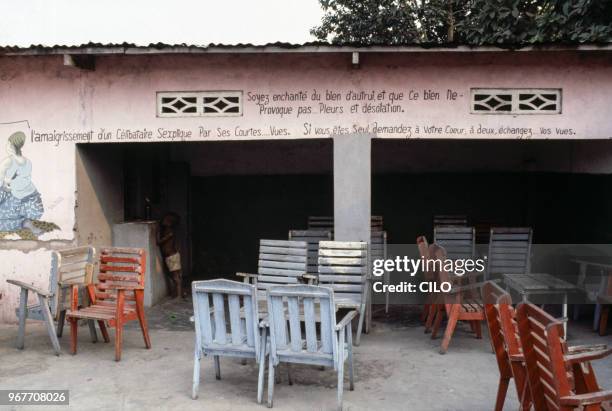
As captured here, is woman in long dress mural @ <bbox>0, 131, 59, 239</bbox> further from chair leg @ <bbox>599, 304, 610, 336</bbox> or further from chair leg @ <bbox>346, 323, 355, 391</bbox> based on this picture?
chair leg @ <bbox>599, 304, 610, 336</bbox>

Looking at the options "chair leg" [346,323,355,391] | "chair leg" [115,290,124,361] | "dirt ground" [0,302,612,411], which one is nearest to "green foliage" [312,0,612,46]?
"dirt ground" [0,302,612,411]

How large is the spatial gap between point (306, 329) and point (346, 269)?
2475 millimetres

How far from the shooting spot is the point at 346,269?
277 inches

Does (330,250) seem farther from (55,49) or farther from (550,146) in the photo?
(550,146)

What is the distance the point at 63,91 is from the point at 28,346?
3121mm

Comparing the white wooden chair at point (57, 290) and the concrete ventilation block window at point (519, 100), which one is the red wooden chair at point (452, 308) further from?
the white wooden chair at point (57, 290)

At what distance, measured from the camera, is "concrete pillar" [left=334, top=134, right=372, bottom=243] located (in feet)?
24.2

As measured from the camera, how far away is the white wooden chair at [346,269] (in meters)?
6.96

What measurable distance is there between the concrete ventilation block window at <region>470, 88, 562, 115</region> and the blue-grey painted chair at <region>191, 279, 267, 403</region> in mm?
4041

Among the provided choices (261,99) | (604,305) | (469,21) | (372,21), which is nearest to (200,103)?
(261,99)

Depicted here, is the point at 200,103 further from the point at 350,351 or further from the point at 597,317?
the point at 597,317

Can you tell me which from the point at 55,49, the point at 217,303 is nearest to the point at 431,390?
the point at 217,303

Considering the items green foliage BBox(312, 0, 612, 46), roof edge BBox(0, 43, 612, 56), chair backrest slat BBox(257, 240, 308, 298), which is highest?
green foliage BBox(312, 0, 612, 46)

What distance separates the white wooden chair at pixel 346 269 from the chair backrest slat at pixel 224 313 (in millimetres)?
2177
